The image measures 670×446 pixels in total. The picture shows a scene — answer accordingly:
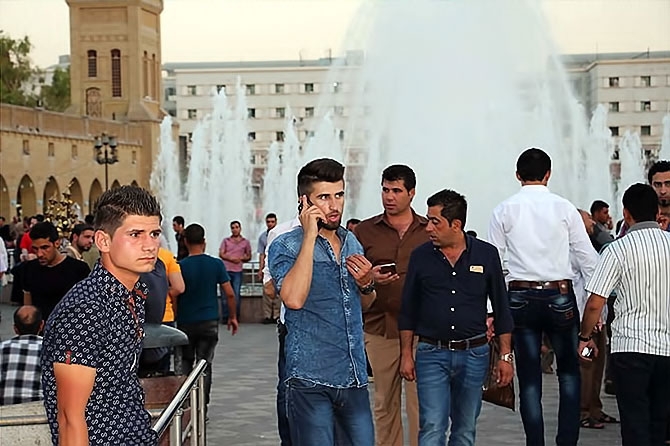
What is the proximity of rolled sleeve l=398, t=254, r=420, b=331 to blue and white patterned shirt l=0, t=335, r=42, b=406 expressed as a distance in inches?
83.0

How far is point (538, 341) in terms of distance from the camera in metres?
8.16

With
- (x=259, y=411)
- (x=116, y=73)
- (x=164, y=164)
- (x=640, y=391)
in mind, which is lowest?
(x=259, y=411)

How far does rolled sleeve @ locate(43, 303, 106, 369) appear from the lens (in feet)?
13.5

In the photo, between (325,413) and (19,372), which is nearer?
(325,413)

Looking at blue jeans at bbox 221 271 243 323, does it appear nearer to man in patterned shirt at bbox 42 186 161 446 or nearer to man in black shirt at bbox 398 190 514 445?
man in black shirt at bbox 398 190 514 445

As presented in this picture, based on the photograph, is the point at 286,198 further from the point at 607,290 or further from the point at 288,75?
the point at 288,75

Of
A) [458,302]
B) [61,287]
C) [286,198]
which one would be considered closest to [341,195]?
[458,302]

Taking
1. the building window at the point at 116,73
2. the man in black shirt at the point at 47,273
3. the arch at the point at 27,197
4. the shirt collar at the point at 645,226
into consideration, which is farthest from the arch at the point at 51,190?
the shirt collar at the point at 645,226

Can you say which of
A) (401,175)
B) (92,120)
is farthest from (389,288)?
(92,120)

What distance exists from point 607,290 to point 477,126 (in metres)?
20.5

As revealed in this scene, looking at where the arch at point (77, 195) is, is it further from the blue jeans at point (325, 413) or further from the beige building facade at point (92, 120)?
the blue jeans at point (325, 413)

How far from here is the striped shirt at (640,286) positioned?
Answer: 690 cm

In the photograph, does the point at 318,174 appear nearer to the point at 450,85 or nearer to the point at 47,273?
the point at 47,273

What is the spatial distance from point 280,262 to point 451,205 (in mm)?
1623
